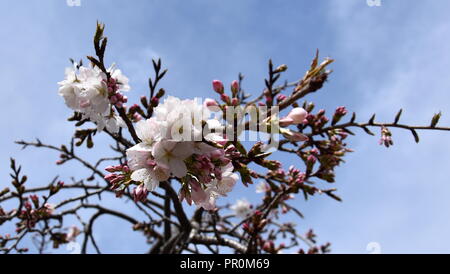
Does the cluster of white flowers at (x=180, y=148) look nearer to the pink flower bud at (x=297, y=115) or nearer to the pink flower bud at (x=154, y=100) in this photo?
the pink flower bud at (x=297, y=115)

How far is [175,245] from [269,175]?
61.7 inches

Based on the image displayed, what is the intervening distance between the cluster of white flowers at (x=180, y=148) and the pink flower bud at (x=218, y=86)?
44cm

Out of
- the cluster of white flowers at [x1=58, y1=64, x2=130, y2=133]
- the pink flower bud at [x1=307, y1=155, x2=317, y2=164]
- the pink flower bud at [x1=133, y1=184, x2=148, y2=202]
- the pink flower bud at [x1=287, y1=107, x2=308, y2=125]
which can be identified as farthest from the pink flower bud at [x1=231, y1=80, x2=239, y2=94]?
the pink flower bud at [x1=307, y1=155, x2=317, y2=164]

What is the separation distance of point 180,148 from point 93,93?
0.84 meters

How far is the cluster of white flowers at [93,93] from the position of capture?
181 cm

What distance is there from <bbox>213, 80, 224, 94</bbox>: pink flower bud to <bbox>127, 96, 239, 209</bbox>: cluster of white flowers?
437 mm

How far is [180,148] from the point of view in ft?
4.16

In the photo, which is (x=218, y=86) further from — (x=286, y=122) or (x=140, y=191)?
(x=140, y=191)

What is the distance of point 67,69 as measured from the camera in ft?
6.73

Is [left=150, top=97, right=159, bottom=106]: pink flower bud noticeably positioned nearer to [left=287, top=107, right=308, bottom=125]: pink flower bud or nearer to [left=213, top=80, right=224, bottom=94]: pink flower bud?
[left=213, top=80, right=224, bottom=94]: pink flower bud

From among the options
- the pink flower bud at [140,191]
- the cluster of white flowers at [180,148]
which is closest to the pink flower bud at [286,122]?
the cluster of white flowers at [180,148]
